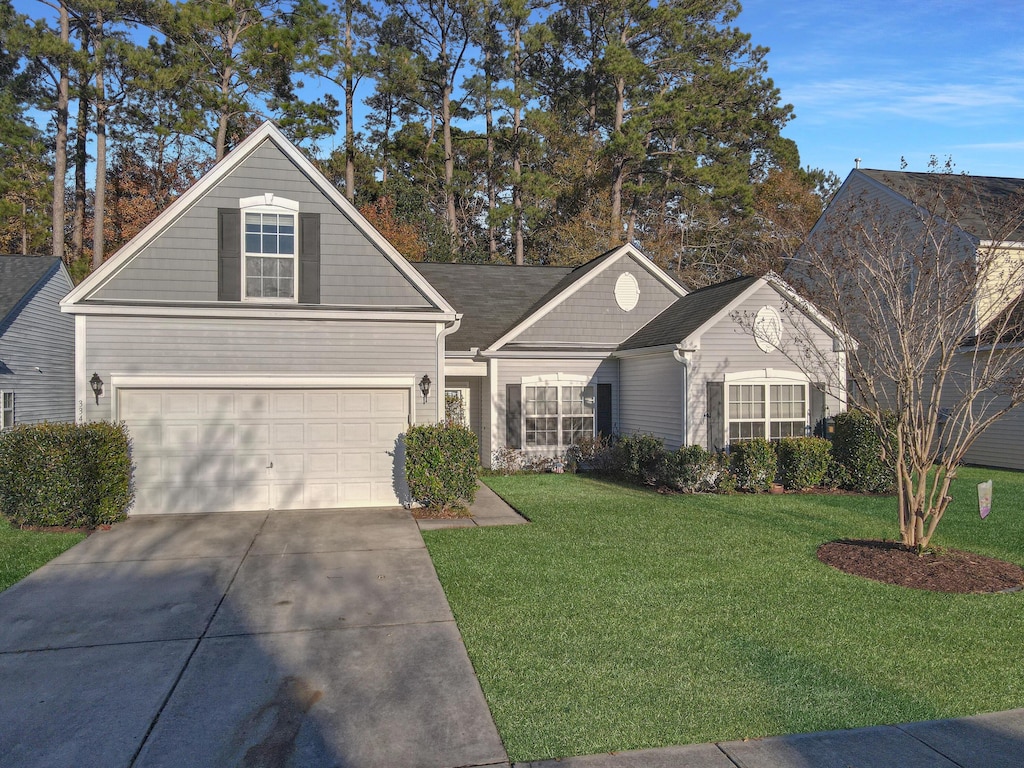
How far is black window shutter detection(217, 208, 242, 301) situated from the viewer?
1186cm

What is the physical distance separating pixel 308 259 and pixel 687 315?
8219mm

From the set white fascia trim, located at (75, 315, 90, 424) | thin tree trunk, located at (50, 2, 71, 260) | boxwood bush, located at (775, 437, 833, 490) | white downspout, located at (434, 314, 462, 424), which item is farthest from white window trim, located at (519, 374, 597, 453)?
thin tree trunk, located at (50, 2, 71, 260)

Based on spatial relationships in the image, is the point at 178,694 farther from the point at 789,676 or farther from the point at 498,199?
the point at 498,199

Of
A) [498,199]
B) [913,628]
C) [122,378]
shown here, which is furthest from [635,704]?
[498,199]

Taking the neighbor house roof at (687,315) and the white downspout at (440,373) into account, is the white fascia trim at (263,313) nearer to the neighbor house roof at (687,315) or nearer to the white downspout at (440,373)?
the white downspout at (440,373)

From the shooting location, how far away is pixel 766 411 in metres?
14.8

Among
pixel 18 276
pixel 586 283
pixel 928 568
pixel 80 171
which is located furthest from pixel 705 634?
pixel 80 171

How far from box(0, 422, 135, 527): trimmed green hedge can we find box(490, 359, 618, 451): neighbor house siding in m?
8.48

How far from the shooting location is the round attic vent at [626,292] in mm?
17969

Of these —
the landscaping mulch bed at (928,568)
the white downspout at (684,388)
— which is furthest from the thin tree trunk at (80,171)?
the landscaping mulch bed at (928,568)

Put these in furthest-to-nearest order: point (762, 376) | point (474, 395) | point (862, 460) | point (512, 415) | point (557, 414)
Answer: point (474, 395)
point (557, 414)
point (512, 415)
point (762, 376)
point (862, 460)

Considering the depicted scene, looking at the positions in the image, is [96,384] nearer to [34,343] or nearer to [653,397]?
[34,343]

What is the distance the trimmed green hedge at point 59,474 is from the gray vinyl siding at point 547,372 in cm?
848

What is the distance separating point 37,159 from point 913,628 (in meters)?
32.4
